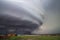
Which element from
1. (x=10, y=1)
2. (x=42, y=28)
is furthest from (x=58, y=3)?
(x=10, y=1)

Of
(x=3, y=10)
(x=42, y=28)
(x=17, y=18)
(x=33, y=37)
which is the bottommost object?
(x=33, y=37)

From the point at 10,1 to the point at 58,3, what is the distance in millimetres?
721

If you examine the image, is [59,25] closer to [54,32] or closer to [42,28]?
[54,32]

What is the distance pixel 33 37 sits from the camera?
5.90 feet

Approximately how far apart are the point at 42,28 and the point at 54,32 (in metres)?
0.19

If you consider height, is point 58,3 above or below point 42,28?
above

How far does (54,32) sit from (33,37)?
32cm

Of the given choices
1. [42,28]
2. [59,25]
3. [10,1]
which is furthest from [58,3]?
[10,1]

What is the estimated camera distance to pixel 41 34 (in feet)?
5.93

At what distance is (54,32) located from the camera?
1.81 metres

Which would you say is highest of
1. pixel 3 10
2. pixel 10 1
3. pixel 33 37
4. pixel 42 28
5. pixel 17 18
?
pixel 10 1

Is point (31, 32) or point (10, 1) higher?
point (10, 1)

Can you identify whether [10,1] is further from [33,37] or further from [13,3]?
[33,37]

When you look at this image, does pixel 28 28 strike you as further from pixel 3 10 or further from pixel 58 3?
pixel 58 3
